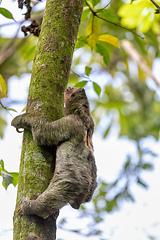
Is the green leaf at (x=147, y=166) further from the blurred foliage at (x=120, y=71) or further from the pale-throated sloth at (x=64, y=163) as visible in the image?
the pale-throated sloth at (x=64, y=163)

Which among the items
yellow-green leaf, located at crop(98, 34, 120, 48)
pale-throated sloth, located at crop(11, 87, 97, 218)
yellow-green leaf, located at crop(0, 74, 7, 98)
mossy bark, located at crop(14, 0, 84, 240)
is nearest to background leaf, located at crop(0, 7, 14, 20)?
mossy bark, located at crop(14, 0, 84, 240)

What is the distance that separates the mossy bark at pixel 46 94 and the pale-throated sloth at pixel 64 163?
0.09m

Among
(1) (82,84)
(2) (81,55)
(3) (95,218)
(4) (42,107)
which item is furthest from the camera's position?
(2) (81,55)

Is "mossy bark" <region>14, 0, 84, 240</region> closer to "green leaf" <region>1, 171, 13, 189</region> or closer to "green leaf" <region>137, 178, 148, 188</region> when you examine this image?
Result: "green leaf" <region>1, 171, 13, 189</region>

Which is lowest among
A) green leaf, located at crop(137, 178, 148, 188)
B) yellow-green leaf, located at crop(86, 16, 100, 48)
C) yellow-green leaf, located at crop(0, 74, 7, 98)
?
green leaf, located at crop(137, 178, 148, 188)

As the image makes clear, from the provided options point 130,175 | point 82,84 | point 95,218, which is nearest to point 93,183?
point 82,84

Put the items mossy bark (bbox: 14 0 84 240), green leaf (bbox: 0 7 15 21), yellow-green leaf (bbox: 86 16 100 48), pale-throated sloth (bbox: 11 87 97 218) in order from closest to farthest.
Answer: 1. mossy bark (bbox: 14 0 84 240)
2. pale-throated sloth (bbox: 11 87 97 218)
3. green leaf (bbox: 0 7 15 21)
4. yellow-green leaf (bbox: 86 16 100 48)

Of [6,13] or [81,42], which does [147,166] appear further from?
[6,13]

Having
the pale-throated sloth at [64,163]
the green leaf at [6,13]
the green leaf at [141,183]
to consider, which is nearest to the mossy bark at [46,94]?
the pale-throated sloth at [64,163]

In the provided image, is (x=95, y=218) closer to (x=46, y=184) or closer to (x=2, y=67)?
(x=46, y=184)

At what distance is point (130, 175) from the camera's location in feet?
30.7

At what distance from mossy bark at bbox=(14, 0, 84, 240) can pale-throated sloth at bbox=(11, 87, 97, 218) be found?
0.30 feet

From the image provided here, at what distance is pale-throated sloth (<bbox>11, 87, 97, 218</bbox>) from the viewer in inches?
130

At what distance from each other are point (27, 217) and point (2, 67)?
7.74m
